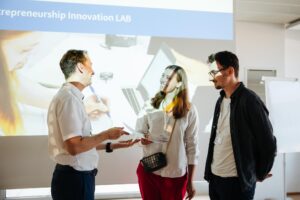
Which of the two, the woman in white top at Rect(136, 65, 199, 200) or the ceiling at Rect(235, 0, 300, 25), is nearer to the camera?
the woman in white top at Rect(136, 65, 199, 200)

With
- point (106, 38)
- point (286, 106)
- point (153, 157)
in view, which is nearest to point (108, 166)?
point (153, 157)

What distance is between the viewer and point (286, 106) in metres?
3.89

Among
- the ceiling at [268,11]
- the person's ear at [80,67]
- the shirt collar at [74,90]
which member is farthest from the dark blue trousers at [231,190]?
the ceiling at [268,11]

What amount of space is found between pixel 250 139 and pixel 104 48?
1551 mm

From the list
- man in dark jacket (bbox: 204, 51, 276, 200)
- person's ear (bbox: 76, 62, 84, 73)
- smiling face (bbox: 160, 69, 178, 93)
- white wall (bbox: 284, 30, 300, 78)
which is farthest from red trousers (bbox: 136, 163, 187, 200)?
white wall (bbox: 284, 30, 300, 78)

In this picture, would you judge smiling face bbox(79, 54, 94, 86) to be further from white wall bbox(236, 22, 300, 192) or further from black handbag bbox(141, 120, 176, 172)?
white wall bbox(236, 22, 300, 192)

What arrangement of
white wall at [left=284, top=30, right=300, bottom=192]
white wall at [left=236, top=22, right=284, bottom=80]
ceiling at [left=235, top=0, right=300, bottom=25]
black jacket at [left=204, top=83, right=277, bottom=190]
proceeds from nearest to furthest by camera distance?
black jacket at [left=204, top=83, right=277, bottom=190]
ceiling at [left=235, top=0, right=300, bottom=25]
white wall at [left=236, top=22, right=284, bottom=80]
white wall at [left=284, top=30, right=300, bottom=192]

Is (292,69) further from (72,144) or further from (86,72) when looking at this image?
(72,144)

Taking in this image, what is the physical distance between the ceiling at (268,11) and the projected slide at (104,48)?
1298 mm

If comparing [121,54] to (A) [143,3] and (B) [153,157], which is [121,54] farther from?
(B) [153,157]

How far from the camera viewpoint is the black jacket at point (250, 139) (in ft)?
5.62

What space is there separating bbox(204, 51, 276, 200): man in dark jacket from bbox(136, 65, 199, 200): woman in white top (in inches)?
8.8

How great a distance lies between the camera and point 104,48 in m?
2.70

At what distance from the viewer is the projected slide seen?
257cm
